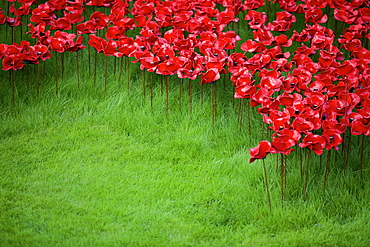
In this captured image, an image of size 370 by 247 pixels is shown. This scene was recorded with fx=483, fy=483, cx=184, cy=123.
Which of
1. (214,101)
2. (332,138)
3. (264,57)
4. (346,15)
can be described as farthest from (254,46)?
(332,138)

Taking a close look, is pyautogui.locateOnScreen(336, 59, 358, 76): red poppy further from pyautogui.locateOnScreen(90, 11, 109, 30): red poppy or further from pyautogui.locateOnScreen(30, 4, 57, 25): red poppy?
pyautogui.locateOnScreen(30, 4, 57, 25): red poppy

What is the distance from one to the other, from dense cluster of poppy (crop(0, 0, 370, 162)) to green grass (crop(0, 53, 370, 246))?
37cm

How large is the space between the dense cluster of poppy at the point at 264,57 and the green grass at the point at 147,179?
0.37 meters

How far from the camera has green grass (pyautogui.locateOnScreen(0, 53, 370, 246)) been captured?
294 cm

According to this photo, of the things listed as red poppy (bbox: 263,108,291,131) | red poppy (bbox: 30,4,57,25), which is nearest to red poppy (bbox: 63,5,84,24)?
red poppy (bbox: 30,4,57,25)

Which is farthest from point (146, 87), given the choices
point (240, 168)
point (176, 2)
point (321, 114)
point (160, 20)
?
point (321, 114)

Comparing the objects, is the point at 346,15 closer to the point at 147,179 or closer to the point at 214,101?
A: the point at 214,101

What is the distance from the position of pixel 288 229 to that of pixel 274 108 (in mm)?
825

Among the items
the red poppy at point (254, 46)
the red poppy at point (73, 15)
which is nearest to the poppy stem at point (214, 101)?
the red poppy at point (254, 46)

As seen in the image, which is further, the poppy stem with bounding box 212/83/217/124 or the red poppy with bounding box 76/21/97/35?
the red poppy with bounding box 76/21/97/35

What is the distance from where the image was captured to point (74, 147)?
152 inches

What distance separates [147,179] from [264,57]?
1.37 m

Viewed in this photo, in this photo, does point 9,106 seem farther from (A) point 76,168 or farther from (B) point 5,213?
(B) point 5,213

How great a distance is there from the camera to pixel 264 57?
12.7 feet
